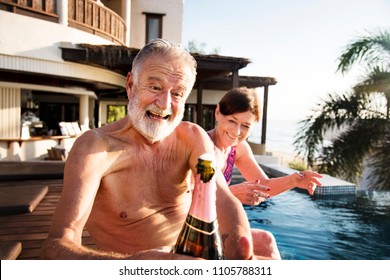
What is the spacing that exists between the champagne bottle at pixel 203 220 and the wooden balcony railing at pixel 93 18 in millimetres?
8266

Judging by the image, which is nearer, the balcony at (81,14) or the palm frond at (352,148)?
the palm frond at (352,148)

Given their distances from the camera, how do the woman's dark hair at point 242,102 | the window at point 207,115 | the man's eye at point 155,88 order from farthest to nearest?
the window at point 207,115, the woman's dark hair at point 242,102, the man's eye at point 155,88

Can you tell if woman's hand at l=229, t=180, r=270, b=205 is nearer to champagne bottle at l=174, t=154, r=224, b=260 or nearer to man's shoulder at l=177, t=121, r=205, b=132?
man's shoulder at l=177, t=121, r=205, b=132

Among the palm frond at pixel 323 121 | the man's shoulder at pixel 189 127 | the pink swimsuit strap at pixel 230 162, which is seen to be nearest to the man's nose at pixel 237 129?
the pink swimsuit strap at pixel 230 162

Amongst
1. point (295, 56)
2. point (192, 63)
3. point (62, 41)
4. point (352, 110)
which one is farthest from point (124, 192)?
point (62, 41)

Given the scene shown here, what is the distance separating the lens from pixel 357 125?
695 cm

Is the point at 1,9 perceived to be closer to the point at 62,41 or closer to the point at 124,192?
the point at 62,41

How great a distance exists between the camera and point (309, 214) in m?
5.53

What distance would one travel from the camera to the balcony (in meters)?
6.92

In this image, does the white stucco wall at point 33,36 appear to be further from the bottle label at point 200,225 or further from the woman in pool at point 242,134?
the bottle label at point 200,225

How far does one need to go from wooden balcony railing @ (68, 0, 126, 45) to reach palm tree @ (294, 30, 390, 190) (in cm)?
607

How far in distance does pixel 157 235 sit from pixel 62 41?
7.59 meters

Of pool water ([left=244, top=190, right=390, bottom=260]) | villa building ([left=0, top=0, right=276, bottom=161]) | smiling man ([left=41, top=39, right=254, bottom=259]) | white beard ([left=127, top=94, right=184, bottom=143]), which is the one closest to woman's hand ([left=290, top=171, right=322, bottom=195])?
smiling man ([left=41, top=39, right=254, bottom=259])

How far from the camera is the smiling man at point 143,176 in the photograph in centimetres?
99
